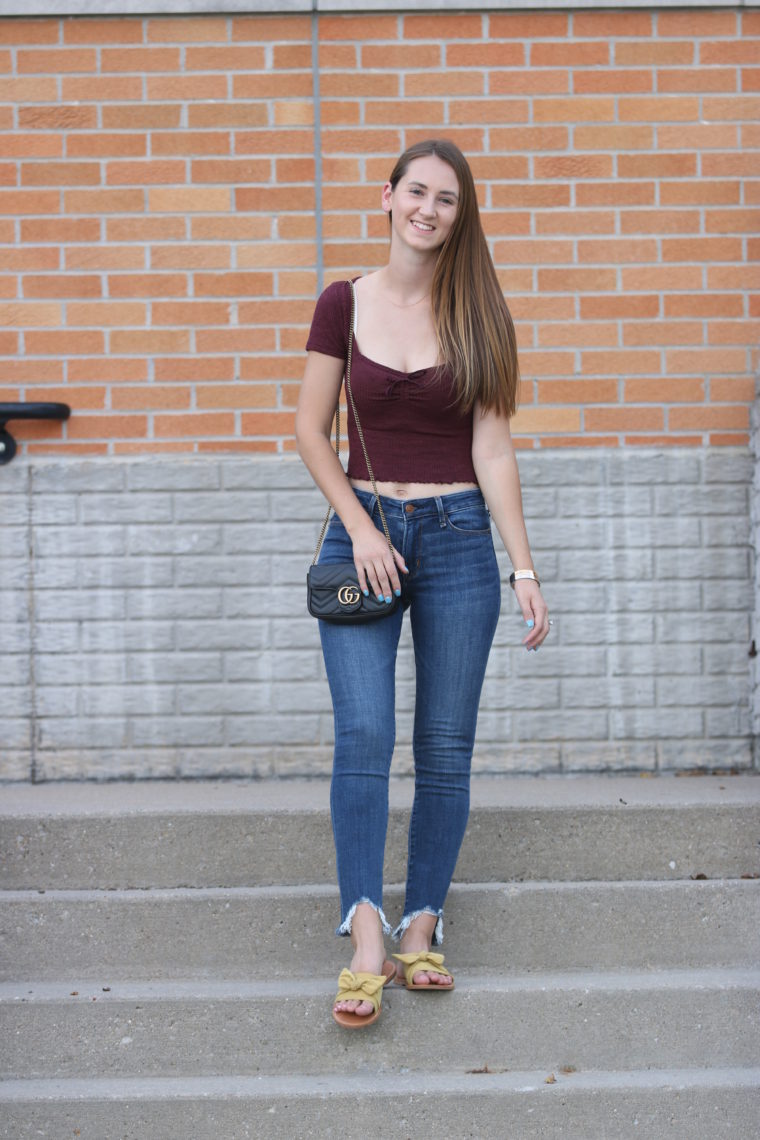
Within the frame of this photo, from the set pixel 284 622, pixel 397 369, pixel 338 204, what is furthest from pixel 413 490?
pixel 338 204

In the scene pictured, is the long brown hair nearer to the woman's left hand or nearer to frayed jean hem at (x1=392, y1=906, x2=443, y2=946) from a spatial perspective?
the woman's left hand

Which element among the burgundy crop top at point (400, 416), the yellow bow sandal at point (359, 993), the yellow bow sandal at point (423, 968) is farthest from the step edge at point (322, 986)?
the burgundy crop top at point (400, 416)

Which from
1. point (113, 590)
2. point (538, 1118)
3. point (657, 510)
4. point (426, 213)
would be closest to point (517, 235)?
point (657, 510)

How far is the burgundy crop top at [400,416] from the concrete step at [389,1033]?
1.15 metres

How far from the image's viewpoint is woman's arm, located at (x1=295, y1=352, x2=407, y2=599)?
2.51 m

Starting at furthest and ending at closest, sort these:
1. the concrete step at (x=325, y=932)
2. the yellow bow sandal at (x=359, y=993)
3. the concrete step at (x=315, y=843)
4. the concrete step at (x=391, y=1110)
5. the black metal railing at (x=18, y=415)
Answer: the black metal railing at (x=18, y=415) → the concrete step at (x=315, y=843) → the concrete step at (x=325, y=932) → the concrete step at (x=391, y=1110) → the yellow bow sandal at (x=359, y=993)

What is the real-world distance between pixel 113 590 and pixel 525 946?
179 cm

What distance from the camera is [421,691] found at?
269 cm

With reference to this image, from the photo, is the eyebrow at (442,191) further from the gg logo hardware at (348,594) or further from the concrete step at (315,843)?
the concrete step at (315,843)

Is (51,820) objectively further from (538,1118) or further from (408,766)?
(538,1118)

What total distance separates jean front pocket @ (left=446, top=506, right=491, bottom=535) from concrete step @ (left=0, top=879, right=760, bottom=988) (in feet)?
3.21

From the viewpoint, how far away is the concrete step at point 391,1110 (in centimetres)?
258

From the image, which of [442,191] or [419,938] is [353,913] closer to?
[419,938]

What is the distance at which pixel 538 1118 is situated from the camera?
261 cm
